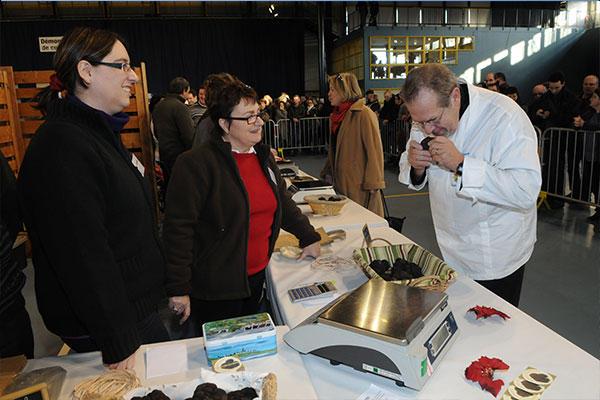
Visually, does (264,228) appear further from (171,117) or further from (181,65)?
(181,65)

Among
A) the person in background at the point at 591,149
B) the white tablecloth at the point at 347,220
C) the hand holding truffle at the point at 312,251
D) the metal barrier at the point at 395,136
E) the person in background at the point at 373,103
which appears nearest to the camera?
the hand holding truffle at the point at 312,251

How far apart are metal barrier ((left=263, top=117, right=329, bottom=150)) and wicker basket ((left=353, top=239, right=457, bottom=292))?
30.6ft

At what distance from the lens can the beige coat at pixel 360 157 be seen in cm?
311

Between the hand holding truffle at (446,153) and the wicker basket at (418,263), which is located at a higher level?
the hand holding truffle at (446,153)

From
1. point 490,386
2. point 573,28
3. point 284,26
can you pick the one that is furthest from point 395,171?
point 573,28

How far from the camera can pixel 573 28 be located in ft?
49.8

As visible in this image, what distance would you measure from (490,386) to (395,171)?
7.31 m

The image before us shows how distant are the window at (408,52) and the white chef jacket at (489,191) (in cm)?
1335

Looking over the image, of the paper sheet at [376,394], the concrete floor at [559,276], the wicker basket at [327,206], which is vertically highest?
the wicker basket at [327,206]

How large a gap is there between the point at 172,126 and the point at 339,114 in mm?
1983

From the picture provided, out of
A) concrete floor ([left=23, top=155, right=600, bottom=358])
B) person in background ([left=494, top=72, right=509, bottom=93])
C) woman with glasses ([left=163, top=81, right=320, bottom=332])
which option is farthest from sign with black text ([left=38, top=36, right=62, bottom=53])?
woman with glasses ([left=163, top=81, right=320, bottom=332])

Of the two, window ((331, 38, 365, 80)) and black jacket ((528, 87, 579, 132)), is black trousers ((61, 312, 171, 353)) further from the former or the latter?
window ((331, 38, 365, 80))

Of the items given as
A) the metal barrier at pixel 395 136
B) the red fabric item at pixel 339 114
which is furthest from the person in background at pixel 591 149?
the metal barrier at pixel 395 136

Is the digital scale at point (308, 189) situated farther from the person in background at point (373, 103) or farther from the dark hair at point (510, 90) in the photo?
the person in background at point (373, 103)
